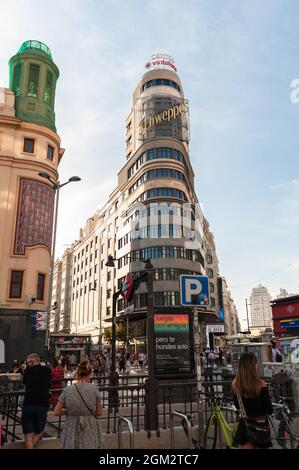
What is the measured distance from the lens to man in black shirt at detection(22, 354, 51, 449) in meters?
6.64

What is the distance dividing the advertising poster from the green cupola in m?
25.9

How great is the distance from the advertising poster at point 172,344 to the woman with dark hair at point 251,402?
8281mm

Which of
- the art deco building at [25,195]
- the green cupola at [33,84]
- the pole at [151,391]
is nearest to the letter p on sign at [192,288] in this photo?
the pole at [151,391]

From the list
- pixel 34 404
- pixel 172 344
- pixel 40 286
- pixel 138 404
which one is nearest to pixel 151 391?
pixel 138 404

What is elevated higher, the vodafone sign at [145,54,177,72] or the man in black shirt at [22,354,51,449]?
the vodafone sign at [145,54,177,72]

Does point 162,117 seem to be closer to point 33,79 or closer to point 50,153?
point 33,79

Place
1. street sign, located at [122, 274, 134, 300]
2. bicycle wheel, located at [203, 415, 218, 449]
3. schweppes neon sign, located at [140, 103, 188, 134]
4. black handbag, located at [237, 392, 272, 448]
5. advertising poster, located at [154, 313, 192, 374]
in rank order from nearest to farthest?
black handbag, located at [237, 392, 272, 448] < bicycle wheel, located at [203, 415, 218, 449] < street sign, located at [122, 274, 134, 300] < advertising poster, located at [154, 313, 192, 374] < schweppes neon sign, located at [140, 103, 188, 134]

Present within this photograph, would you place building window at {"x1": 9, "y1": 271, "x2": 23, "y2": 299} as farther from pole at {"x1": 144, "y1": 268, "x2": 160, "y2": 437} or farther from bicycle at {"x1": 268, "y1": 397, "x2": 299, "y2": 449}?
bicycle at {"x1": 268, "y1": 397, "x2": 299, "y2": 449}

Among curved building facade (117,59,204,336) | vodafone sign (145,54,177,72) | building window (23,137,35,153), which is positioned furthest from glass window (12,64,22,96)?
vodafone sign (145,54,177,72)

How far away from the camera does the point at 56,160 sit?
34281mm

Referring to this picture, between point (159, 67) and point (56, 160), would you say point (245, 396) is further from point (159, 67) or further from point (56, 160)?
point (159, 67)

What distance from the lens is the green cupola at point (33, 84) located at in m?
33.3

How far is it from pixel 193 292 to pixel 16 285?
25209mm
